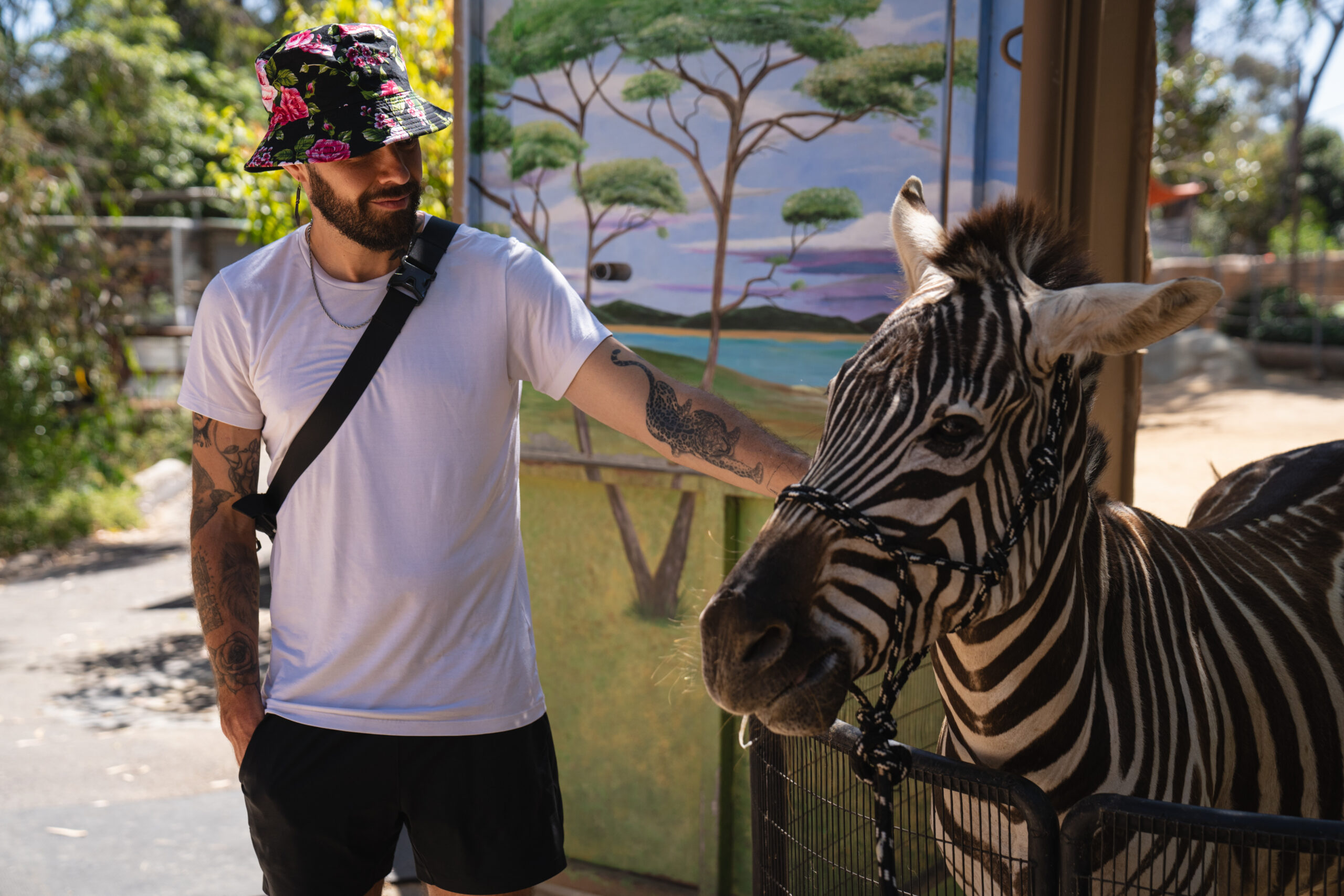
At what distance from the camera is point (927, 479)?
4.76ft

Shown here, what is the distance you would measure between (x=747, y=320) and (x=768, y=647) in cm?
228

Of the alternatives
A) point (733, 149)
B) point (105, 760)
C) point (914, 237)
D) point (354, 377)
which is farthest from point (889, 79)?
point (105, 760)

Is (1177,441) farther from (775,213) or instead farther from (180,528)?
(180,528)

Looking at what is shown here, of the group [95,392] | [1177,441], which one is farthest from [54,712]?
[1177,441]

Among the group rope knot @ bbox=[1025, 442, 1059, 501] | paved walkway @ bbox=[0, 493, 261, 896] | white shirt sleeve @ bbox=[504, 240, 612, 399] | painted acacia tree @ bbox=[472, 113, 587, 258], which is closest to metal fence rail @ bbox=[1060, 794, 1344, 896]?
rope knot @ bbox=[1025, 442, 1059, 501]

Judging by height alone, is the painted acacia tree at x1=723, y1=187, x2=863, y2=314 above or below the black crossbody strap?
above

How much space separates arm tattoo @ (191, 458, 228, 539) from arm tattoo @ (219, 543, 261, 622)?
7 centimetres

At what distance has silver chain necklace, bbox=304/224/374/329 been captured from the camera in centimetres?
209

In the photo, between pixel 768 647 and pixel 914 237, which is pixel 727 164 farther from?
pixel 768 647

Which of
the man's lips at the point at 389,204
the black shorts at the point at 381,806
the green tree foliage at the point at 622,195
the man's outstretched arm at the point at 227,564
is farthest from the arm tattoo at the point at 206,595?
the green tree foliage at the point at 622,195

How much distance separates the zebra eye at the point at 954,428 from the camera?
1461mm

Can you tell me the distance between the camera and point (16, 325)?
921 cm

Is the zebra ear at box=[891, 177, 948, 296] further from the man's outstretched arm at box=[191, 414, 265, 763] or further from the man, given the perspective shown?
the man's outstretched arm at box=[191, 414, 265, 763]

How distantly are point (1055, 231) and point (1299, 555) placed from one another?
107 cm
